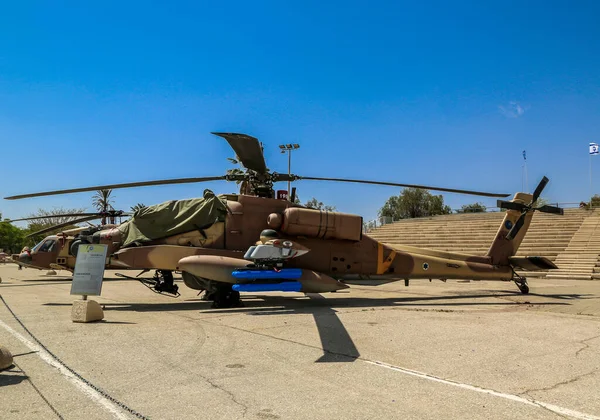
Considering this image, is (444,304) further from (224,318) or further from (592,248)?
(592,248)

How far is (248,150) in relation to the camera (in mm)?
10016

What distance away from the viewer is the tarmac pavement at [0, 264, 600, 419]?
12.9ft

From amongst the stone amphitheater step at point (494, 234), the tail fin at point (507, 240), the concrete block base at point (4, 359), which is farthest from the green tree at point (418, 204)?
the concrete block base at point (4, 359)

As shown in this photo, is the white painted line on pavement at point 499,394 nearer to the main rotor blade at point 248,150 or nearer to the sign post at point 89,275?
the main rotor blade at point 248,150

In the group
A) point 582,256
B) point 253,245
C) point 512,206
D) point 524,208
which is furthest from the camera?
point 582,256

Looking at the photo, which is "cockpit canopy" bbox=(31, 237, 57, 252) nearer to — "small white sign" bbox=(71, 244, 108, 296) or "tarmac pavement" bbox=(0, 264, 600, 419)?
"tarmac pavement" bbox=(0, 264, 600, 419)

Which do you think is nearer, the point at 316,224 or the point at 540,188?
the point at 316,224

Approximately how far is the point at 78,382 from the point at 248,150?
6.36 m

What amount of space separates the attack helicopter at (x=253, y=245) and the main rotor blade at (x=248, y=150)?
0.02 m

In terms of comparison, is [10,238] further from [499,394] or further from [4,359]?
[499,394]

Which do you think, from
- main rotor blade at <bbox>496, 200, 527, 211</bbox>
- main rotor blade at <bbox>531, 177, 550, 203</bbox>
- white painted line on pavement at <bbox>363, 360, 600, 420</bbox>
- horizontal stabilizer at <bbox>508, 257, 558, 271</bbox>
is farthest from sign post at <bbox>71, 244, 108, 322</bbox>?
main rotor blade at <bbox>531, 177, 550, 203</bbox>

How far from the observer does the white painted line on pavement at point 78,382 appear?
12.6 feet

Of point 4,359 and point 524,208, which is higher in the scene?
point 524,208

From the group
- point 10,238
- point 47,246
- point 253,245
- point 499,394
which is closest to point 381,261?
point 253,245
